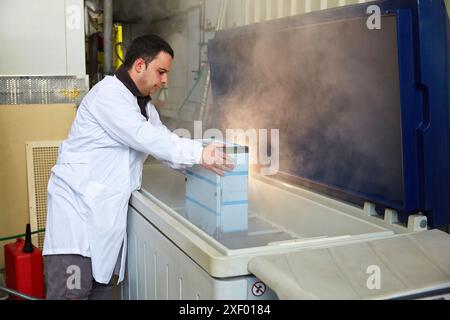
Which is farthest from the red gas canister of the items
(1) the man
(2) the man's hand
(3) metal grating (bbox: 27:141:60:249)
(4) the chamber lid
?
(4) the chamber lid

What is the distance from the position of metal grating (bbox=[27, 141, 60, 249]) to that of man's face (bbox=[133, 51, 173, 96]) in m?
1.49

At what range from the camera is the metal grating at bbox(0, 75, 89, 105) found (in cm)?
336

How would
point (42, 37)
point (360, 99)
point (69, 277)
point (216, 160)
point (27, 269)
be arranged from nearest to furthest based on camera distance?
point (360, 99) < point (216, 160) < point (69, 277) < point (27, 269) < point (42, 37)

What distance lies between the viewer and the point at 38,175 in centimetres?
340

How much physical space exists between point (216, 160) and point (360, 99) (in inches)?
22.9

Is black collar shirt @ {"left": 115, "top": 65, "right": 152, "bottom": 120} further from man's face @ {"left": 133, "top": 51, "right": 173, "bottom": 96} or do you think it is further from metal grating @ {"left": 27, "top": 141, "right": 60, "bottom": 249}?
metal grating @ {"left": 27, "top": 141, "right": 60, "bottom": 249}

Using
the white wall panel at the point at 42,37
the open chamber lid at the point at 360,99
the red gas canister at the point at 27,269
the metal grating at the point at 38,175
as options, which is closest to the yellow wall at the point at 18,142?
the metal grating at the point at 38,175

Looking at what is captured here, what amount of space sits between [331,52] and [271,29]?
404 millimetres

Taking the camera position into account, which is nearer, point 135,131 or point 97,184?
point 135,131

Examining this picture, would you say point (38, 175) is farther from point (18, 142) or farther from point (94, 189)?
point (94, 189)

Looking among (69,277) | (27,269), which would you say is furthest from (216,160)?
(27,269)

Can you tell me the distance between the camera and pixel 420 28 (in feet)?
4.73

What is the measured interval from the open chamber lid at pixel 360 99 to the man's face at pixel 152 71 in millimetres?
450

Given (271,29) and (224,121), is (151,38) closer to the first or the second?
(271,29)
